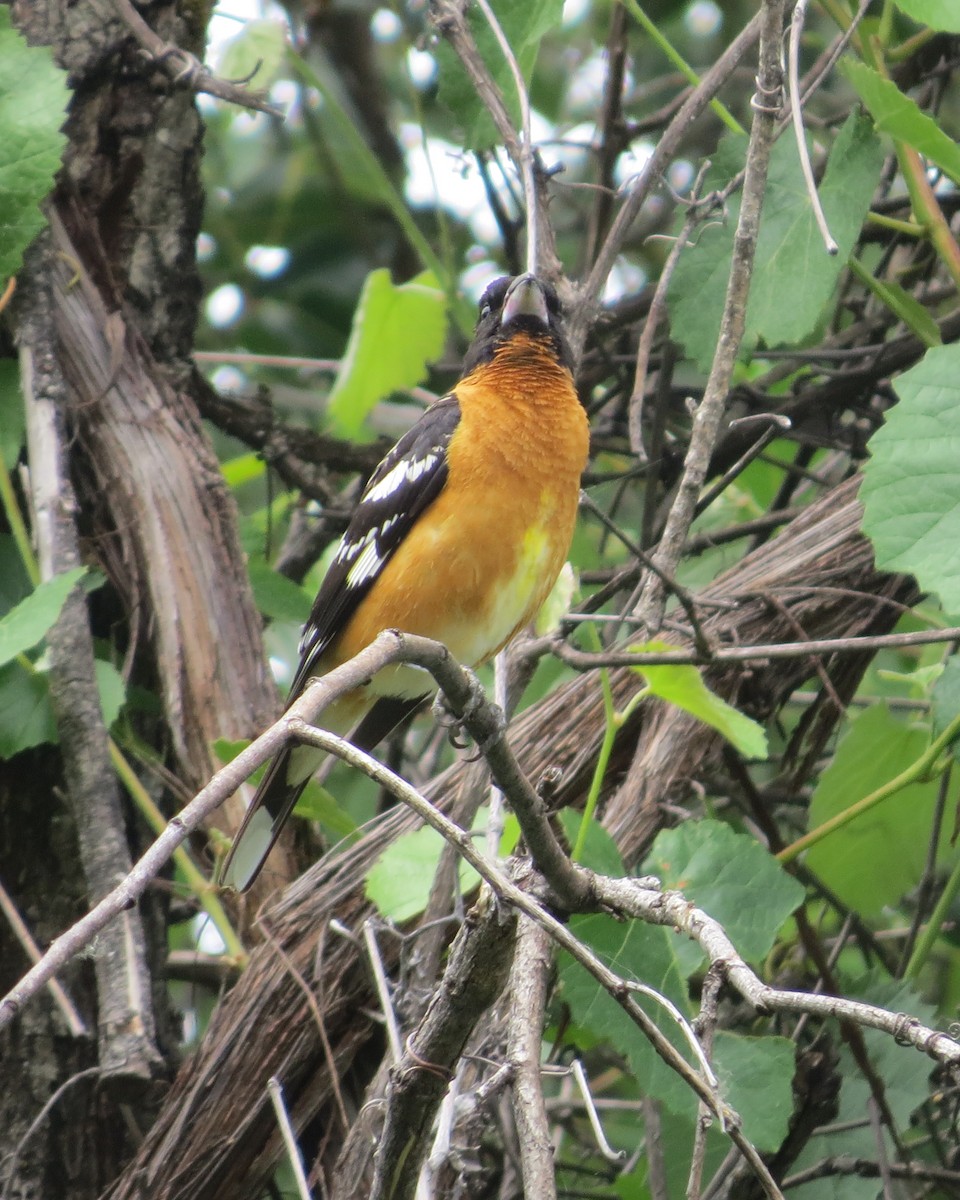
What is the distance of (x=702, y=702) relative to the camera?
2336 millimetres

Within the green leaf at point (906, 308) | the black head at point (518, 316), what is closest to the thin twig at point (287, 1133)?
the black head at point (518, 316)

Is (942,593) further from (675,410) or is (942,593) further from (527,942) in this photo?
(675,410)

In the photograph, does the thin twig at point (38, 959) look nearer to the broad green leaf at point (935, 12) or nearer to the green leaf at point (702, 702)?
the green leaf at point (702, 702)

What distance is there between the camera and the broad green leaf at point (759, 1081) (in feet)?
8.58

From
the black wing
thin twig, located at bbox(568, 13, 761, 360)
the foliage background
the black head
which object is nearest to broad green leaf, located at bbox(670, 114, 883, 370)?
the foliage background

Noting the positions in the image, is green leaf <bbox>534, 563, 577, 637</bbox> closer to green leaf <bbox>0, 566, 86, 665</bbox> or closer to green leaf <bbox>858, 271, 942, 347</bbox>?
green leaf <bbox>858, 271, 942, 347</bbox>

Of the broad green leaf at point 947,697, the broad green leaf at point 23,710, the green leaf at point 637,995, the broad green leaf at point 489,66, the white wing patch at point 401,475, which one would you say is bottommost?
the green leaf at point 637,995

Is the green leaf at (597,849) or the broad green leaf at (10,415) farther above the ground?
the broad green leaf at (10,415)

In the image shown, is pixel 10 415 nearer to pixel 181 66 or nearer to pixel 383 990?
pixel 181 66

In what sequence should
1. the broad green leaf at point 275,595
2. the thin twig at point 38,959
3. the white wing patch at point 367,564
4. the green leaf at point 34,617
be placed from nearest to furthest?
the green leaf at point 34,617
the thin twig at point 38,959
the white wing patch at point 367,564
the broad green leaf at point 275,595

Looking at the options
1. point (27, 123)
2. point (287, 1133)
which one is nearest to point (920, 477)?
point (287, 1133)

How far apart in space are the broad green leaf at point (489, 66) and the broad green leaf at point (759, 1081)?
7.11 feet

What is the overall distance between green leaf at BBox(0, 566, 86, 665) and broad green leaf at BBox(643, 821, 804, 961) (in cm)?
130

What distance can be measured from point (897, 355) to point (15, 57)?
2.33m
